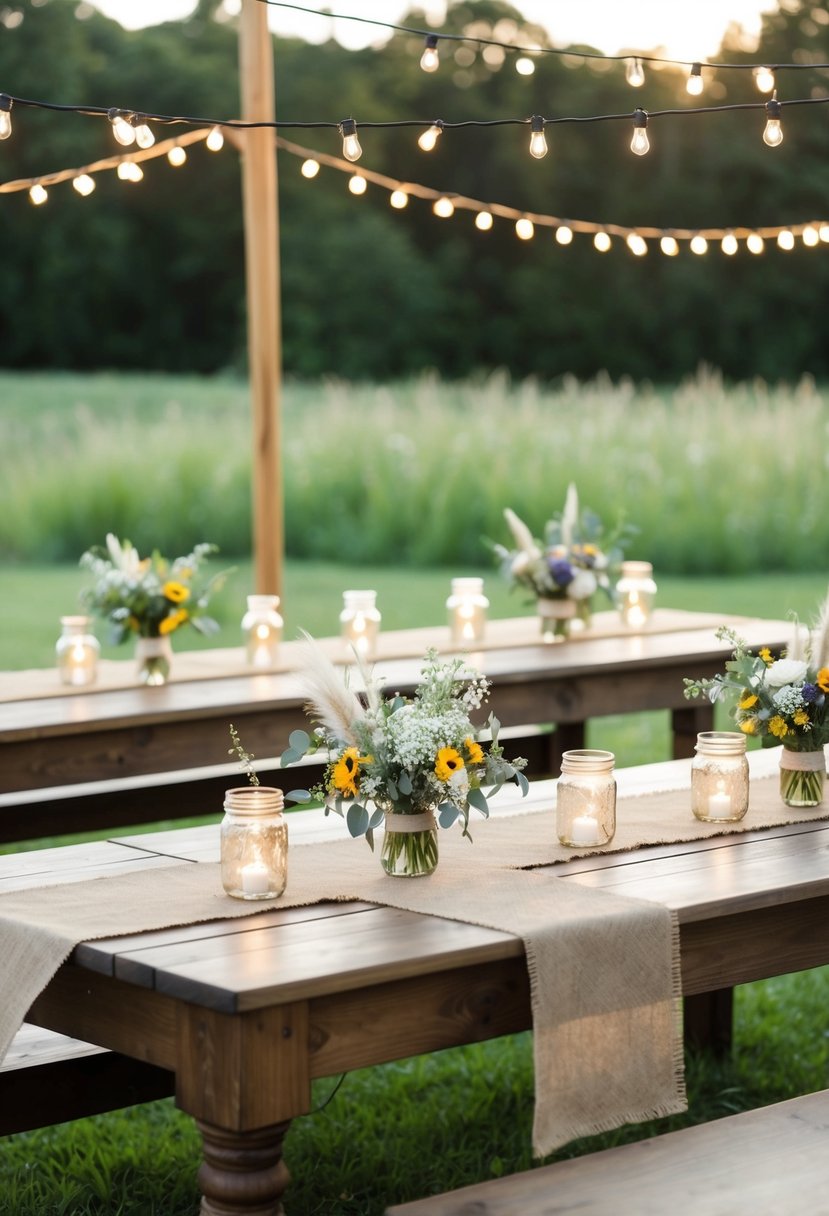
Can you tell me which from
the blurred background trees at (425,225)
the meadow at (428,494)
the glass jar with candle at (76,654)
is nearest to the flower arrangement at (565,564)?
the glass jar with candle at (76,654)

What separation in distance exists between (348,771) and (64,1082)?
89 centimetres

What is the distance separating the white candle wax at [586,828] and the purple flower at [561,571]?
2.22 metres

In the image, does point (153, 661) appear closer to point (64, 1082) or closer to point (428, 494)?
point (64, 1082)

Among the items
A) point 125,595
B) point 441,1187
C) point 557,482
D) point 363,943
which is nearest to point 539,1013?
point 363,943

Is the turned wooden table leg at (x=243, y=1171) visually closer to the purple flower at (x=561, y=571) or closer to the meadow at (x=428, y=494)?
the purple flower at (x=561, y=571)

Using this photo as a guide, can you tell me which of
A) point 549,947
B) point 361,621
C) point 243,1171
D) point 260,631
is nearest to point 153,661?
point 260,631

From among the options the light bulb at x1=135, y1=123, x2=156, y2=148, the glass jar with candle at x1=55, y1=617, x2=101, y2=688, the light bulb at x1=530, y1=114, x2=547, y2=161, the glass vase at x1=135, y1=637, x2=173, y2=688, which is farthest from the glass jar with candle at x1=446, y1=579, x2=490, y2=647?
the light bulb at x1=135, y1=123, x2=156, y2=148

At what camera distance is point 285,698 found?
4137 mm

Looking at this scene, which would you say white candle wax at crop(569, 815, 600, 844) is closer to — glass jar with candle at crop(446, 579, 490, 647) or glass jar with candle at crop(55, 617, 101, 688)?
glass jar with candle at crop(55, 617, 101, 688)

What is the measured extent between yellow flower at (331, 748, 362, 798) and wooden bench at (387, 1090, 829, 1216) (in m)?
0.55

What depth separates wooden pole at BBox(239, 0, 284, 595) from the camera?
489 cm

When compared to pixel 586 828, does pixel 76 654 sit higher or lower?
higher

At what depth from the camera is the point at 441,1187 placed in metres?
3.37

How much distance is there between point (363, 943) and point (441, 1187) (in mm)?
1302
